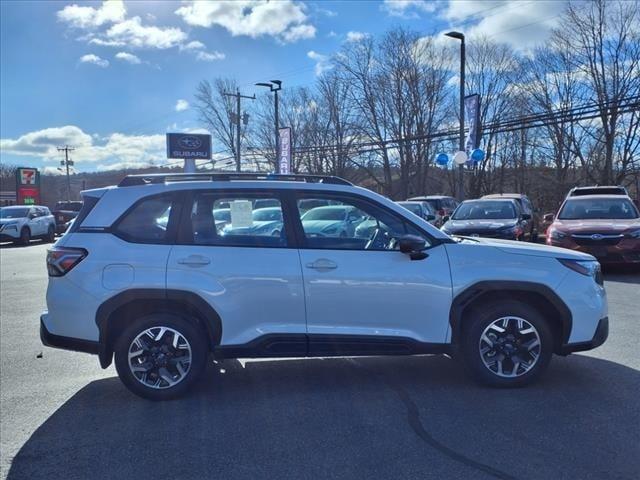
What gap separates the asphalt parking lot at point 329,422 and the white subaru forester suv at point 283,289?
0.39 m

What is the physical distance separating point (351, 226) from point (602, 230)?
27.8 ft

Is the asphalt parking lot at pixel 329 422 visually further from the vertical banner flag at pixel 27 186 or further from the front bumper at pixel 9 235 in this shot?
the vertical banner flag at pixel 27 186

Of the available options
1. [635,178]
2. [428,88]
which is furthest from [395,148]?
[635,178]

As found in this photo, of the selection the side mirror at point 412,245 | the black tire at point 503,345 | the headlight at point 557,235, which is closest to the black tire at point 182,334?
the side mirror at point 412,245

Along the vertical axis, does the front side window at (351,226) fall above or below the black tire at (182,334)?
above

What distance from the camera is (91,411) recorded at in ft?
14.9

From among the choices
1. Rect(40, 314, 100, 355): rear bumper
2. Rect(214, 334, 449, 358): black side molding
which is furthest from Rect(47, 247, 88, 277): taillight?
Rect(214, 334, 449, 358): black side molding

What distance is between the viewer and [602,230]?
37.3 feet

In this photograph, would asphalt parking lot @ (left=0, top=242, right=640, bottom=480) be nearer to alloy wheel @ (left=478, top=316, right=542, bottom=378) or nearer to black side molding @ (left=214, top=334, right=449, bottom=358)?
alloy wheel @ (left=478, top=316, right=542, bottom=378)

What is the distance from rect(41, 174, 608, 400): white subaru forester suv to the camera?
458cm

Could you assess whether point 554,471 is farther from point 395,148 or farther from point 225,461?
point 395,148

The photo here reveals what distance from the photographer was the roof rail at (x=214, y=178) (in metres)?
4.96

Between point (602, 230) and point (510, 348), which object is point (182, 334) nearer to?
point (510, 348)

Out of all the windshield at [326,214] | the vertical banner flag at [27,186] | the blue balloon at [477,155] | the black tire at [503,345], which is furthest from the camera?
the vertical banner flag at [27,186]
